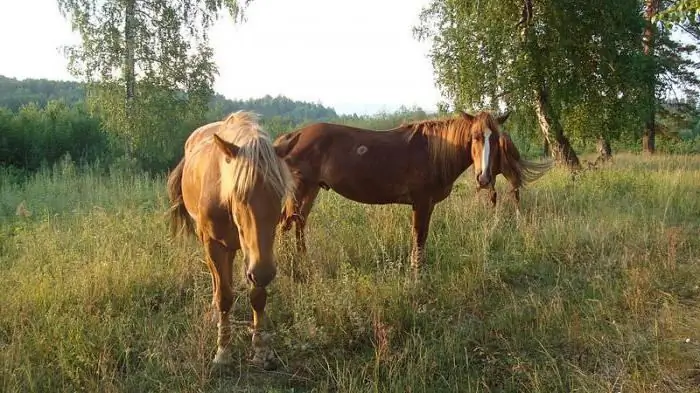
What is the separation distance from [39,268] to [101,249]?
593mm

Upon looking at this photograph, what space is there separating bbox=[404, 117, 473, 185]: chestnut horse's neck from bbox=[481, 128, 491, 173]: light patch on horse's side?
29 cm

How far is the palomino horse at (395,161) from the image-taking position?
5.67 meters

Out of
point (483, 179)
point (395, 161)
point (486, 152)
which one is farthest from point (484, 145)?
point (395, 161)

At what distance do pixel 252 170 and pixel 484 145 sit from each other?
3329mm

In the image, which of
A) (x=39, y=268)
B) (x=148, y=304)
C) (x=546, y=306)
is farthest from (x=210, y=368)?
(x=546, y=306)

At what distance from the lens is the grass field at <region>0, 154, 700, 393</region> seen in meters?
3.28

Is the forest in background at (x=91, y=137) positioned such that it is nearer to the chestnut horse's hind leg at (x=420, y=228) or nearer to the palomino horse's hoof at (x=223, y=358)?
the chestnut horse's hind leg at (x=420, y=228)

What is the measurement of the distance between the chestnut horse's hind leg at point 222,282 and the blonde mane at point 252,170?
0.64m

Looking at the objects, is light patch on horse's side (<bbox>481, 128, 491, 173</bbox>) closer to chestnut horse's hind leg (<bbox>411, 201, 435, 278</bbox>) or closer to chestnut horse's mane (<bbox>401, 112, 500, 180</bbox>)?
chestnut horse's mane (<bbox>401, 112, 500, 180</bbox>)

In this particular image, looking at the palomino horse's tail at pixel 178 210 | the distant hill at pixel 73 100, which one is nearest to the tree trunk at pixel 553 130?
the palomino horse's tail at pixel 178 210

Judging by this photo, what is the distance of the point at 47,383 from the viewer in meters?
3.23

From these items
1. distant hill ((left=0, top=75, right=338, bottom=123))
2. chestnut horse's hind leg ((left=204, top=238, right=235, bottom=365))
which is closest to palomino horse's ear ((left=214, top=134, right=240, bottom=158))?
chestnut horse's hind leg ((left=204, top=238, right=235, bottom=365))

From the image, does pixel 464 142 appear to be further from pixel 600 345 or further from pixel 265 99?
pixel 265 99

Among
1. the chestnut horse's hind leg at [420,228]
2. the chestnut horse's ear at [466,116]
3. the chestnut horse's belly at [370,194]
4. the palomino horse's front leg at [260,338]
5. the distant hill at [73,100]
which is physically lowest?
the palomino horse's front leg at [260,338]
